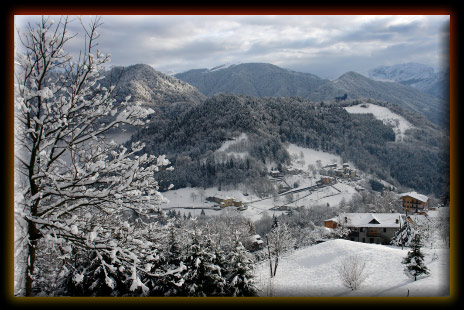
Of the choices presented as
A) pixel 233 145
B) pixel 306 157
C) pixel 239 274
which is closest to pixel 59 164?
pixel 239 274

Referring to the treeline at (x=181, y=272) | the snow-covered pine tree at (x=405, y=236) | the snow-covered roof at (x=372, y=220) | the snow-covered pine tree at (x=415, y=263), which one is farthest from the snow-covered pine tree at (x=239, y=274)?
the snow-covered roof at (x=372, y=220)

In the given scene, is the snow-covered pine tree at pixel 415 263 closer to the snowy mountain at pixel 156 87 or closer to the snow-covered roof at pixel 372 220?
the snow-covered roof at pixel 372 220

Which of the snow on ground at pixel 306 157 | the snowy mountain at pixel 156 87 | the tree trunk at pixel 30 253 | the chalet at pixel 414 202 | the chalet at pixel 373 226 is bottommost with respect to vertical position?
the chalet at pixel 373 226

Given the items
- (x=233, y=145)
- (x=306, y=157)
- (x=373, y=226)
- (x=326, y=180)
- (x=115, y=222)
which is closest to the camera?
(x=115, y=222)

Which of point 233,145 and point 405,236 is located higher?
point 233,145

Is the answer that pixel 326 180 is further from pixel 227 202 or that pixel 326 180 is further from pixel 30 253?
pixel 30 253

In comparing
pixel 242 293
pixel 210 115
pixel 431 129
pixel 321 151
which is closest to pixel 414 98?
pixel 431 129

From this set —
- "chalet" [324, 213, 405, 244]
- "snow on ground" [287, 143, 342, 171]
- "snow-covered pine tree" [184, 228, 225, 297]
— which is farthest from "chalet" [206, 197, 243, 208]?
"snow-covered pine tree" [184, 228, 225, 297]

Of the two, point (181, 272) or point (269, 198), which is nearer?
point (181, 272)
